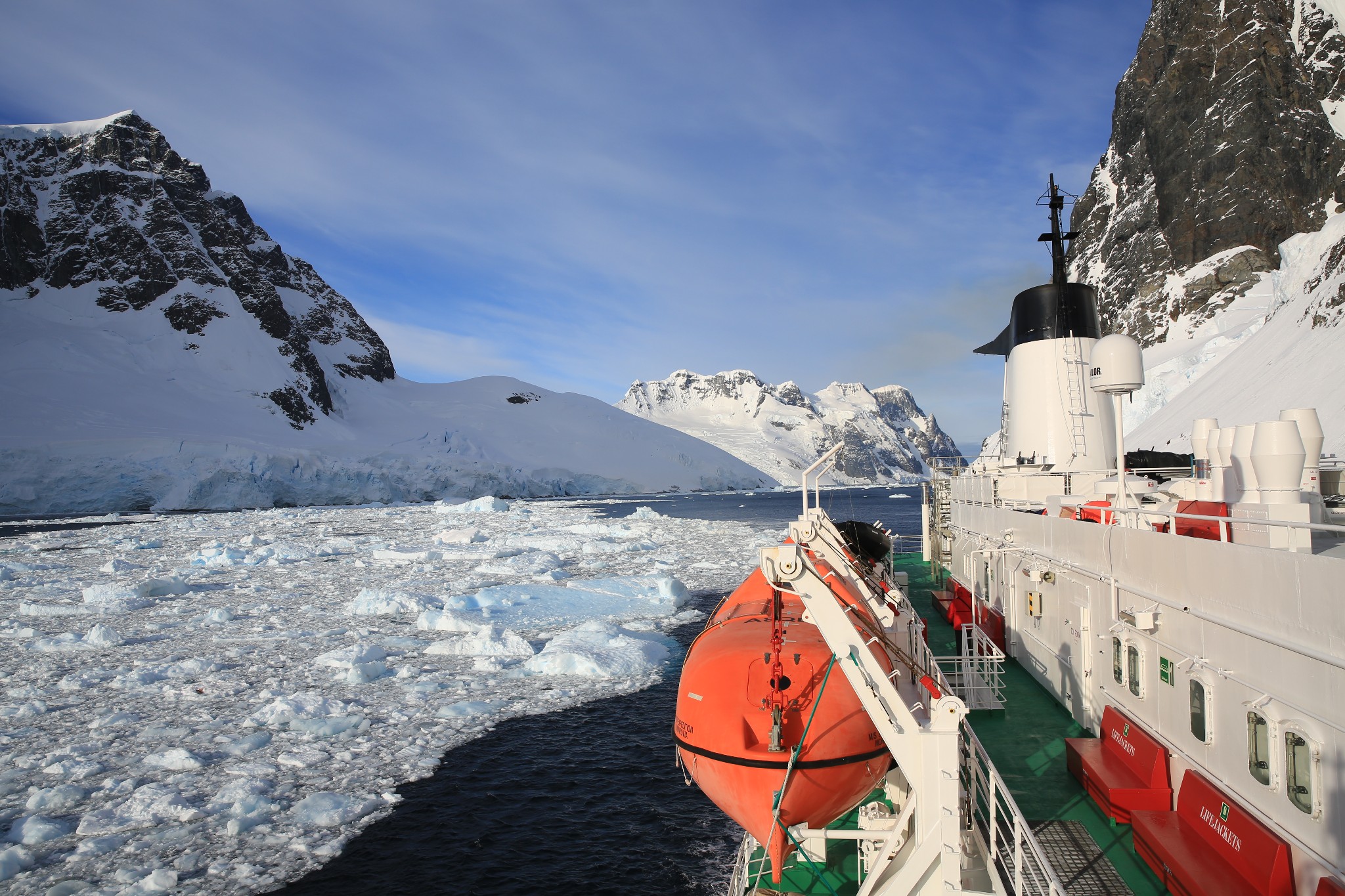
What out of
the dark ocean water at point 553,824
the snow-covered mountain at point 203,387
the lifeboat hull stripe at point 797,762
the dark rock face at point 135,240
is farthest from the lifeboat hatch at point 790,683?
the dark rock face at point 135,240

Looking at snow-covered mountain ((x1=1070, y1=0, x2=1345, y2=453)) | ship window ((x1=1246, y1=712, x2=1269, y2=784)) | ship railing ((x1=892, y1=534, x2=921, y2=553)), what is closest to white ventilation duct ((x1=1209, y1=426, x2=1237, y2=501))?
ship window ((x1=1246, y1=712, x2=1269, y2=784))

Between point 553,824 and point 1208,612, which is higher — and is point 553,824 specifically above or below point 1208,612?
below

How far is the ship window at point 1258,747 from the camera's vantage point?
15.4 ft

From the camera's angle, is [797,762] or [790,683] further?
[790,683]

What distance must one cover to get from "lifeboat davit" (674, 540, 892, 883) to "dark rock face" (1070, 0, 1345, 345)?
56.4 m

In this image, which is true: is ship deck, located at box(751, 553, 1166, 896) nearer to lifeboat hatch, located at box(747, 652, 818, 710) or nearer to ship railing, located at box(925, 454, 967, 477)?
lifeboat hatch, located at box(747, 652, 818, 710)

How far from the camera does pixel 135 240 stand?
9531 cm

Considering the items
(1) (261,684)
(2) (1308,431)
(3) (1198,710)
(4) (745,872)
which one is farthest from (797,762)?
(1) (261,684)

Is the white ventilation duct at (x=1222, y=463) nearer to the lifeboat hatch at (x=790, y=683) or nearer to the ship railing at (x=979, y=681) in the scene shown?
the ship railing at (x=979, y=681)

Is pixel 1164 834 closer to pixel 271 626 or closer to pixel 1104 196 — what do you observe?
pixel 271 626

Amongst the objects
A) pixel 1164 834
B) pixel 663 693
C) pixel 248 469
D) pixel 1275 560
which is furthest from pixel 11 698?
pixel 248 469

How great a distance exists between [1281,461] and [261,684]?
1498 centimetres

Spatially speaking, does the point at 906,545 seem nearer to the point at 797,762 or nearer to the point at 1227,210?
the point at 797,762

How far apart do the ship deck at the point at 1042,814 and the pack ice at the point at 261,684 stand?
5326mm
